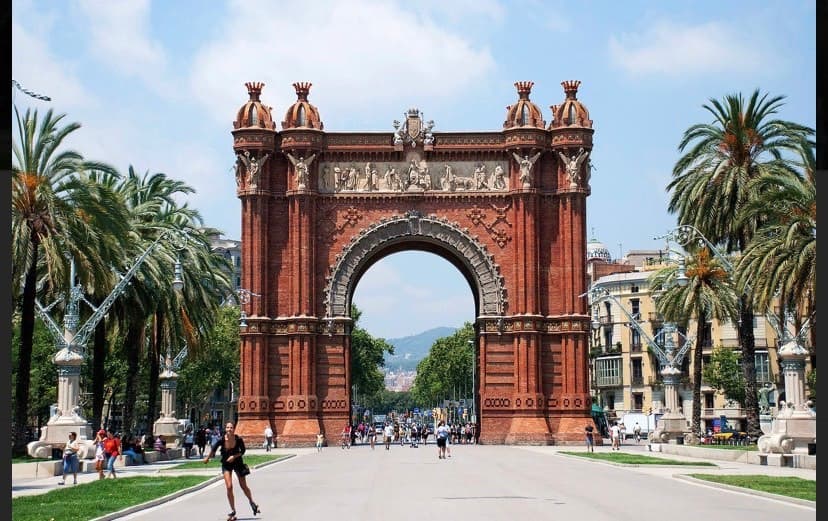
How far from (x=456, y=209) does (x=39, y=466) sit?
34527 mm

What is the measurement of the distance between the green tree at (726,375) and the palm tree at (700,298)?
33598 millimetres

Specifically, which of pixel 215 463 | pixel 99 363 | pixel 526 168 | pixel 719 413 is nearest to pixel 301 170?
pixel 526 168

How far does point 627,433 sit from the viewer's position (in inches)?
3688

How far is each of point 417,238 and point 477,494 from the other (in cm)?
3991

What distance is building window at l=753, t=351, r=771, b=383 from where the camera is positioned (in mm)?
98438

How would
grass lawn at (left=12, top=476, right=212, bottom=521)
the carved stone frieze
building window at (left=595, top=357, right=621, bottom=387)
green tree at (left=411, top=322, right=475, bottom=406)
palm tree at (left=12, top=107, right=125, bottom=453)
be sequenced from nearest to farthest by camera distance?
grass lawn at (left=12, top=476, right=212, bottom=521) → palm tree at (left=12, top=107, right=125, bottom=453) → the carved stone frieze → building window at (left=595, top=357, right=621, bottom=387) → green tree at (left=411, top=322, right=475, bottom=406)

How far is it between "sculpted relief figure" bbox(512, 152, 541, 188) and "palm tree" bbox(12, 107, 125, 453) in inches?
1232

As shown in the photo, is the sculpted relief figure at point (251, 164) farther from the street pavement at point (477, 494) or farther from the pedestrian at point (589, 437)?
the street pavement at point (477, 494)

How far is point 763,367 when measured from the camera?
9975cm

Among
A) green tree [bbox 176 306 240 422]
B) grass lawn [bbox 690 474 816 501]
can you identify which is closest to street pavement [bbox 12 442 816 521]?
grass lawn [bbox 690 474 816 501]

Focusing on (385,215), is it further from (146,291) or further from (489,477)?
(489,477)

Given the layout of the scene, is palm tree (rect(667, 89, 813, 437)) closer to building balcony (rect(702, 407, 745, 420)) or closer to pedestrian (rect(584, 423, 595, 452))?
pedestrian (rect(584, 423, 595, 452))

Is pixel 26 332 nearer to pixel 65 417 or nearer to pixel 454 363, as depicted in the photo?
pixel 65 417

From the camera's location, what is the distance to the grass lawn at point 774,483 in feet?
88.1
